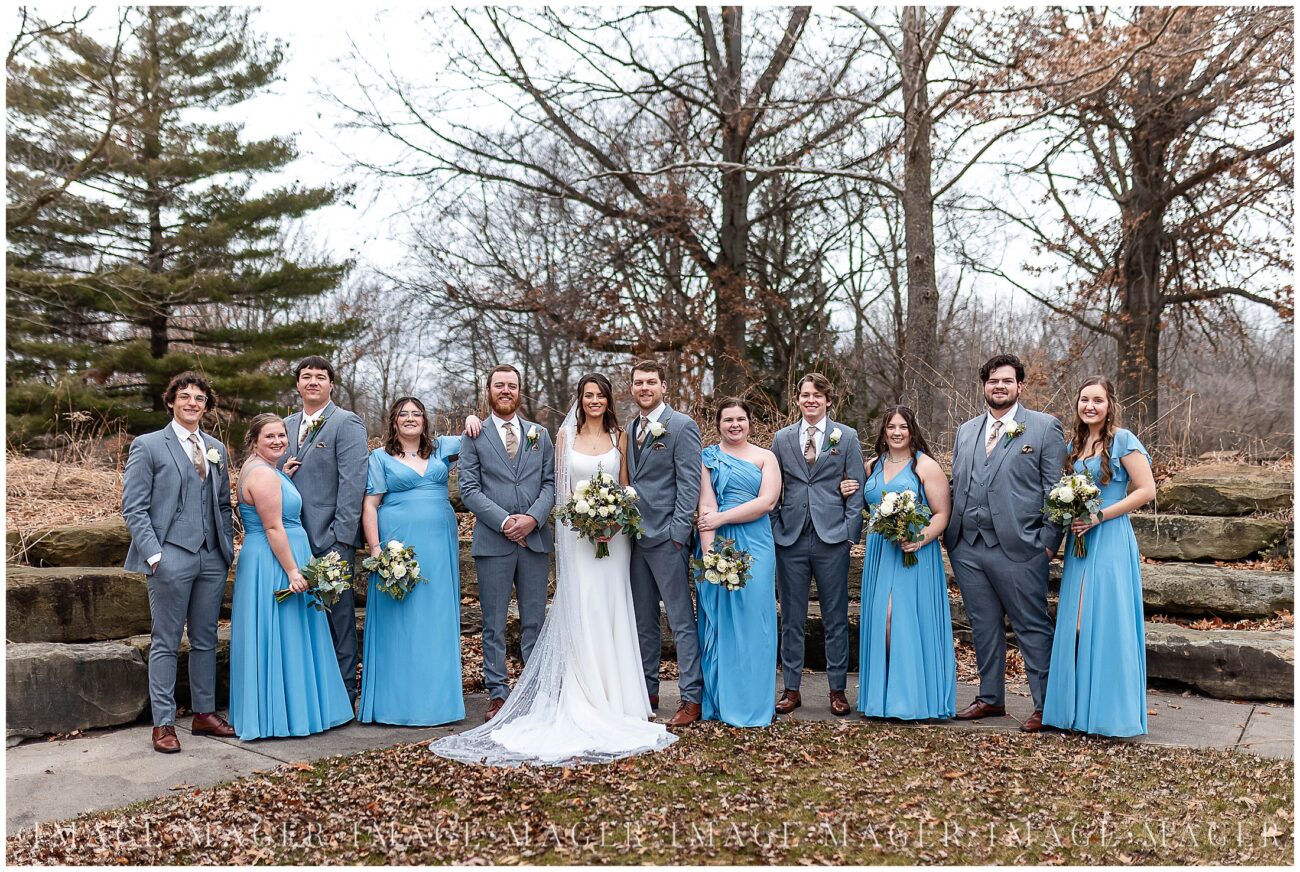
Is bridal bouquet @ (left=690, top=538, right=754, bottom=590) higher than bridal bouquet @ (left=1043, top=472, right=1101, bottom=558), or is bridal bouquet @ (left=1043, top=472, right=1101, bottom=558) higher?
bridal bouquet @ (left=1043, top=472, right=1101, bottom=558)

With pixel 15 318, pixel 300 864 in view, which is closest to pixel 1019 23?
pixel 300 864

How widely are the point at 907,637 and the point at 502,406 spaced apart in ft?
9.88

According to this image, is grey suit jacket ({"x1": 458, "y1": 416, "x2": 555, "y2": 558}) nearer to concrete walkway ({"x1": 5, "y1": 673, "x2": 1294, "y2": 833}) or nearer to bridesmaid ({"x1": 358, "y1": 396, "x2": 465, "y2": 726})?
bridesmaid ({"x1": 358, "y1": 396, "x2": 465, "y2": 726})

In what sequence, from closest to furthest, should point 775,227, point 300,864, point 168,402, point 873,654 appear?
point 300,864
point 168,402
point 873,654
point 775,227

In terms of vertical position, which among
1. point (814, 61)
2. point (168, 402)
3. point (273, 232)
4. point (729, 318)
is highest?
point (814, 61)

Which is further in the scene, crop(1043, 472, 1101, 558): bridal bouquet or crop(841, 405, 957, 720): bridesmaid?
crop(841, 405, 957, 720): bridesmaid

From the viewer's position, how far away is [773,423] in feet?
38.3

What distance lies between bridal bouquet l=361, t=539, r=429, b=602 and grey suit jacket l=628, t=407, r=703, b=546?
1495 mm

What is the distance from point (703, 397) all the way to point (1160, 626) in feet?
20.3

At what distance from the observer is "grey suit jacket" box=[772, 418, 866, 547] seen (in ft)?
21.1

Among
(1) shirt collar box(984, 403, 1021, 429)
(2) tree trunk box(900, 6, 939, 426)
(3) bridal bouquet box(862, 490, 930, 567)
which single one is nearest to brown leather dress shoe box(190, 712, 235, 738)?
(3) bridal bouquet box(862, 490, 930, 567)

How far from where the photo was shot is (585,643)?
244 inches

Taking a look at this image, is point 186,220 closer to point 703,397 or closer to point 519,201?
point 519,201

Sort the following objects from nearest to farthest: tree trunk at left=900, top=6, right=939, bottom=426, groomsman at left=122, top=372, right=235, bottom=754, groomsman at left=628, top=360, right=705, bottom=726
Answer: groomsman at left=122, top=372, right=235, bottom=754 < groomsman at left=628, top=360, right=705, bottom=726 < tree trunk at left=900, top=6, right=939, bottom=426
